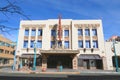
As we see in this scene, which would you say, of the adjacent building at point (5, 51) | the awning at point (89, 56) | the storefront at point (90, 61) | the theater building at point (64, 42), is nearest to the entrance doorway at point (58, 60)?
the theater building at point (64, 42)

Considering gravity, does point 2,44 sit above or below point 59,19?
below

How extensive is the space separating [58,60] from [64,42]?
16.5 feet

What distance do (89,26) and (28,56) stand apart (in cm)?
1770

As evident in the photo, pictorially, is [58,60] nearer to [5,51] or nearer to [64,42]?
[64,42]

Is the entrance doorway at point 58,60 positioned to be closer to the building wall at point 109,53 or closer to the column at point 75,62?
the column at point 75,62

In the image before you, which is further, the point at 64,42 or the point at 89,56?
the point at 64,42

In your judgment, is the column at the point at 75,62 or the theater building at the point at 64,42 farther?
the theater building at the point at 64,42

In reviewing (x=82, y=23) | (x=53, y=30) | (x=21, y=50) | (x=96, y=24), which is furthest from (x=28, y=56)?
(x=96, y=24)

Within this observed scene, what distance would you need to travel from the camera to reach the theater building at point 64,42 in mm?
33375

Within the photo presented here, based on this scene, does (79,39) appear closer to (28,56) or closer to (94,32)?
(94,32)

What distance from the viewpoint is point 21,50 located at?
35.2 metres

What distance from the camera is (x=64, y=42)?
35375 mm

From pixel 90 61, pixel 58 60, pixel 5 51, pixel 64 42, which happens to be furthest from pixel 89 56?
pixel 5 51

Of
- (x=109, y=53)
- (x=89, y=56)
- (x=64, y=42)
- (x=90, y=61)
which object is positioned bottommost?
(x=90, y=61)
